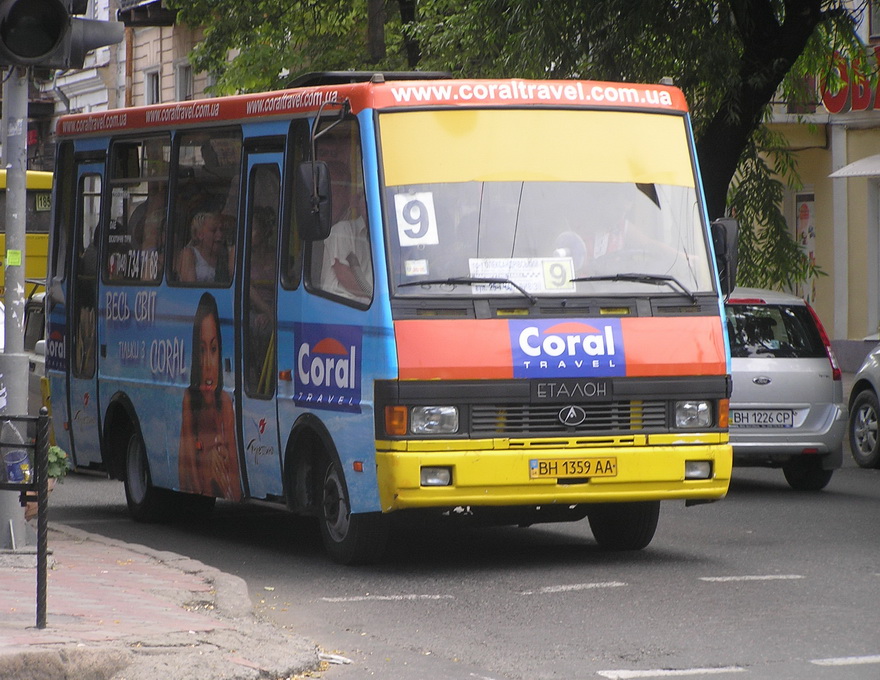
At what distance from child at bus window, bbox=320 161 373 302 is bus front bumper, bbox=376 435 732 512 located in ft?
3.07

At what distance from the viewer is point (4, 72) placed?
387 inches

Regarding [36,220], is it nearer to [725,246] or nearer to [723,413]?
[725,246]

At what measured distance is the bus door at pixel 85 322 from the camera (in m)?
13.5

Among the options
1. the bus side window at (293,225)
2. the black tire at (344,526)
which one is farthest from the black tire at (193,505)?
the bus side window at (293,225)

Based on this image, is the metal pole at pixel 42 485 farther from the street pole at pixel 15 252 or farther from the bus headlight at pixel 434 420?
the bus headlight at pixel 434 420

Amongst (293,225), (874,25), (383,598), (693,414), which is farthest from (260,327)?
(874,25)

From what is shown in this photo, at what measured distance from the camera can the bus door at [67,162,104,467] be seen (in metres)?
13.5

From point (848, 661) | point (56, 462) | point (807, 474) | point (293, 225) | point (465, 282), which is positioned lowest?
point (848, 661)

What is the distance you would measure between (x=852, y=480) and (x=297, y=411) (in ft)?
22.4

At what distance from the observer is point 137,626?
7602mm

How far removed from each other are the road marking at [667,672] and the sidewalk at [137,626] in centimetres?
117

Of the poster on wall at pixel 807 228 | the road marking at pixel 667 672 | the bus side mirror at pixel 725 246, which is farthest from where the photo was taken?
the poster on wall at pixel 807 228

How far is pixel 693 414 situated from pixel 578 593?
56.2 inches

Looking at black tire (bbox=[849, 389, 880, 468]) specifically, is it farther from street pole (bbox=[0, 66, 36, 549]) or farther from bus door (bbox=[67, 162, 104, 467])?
street pole (bbox=[0, 66, 36, 549])
